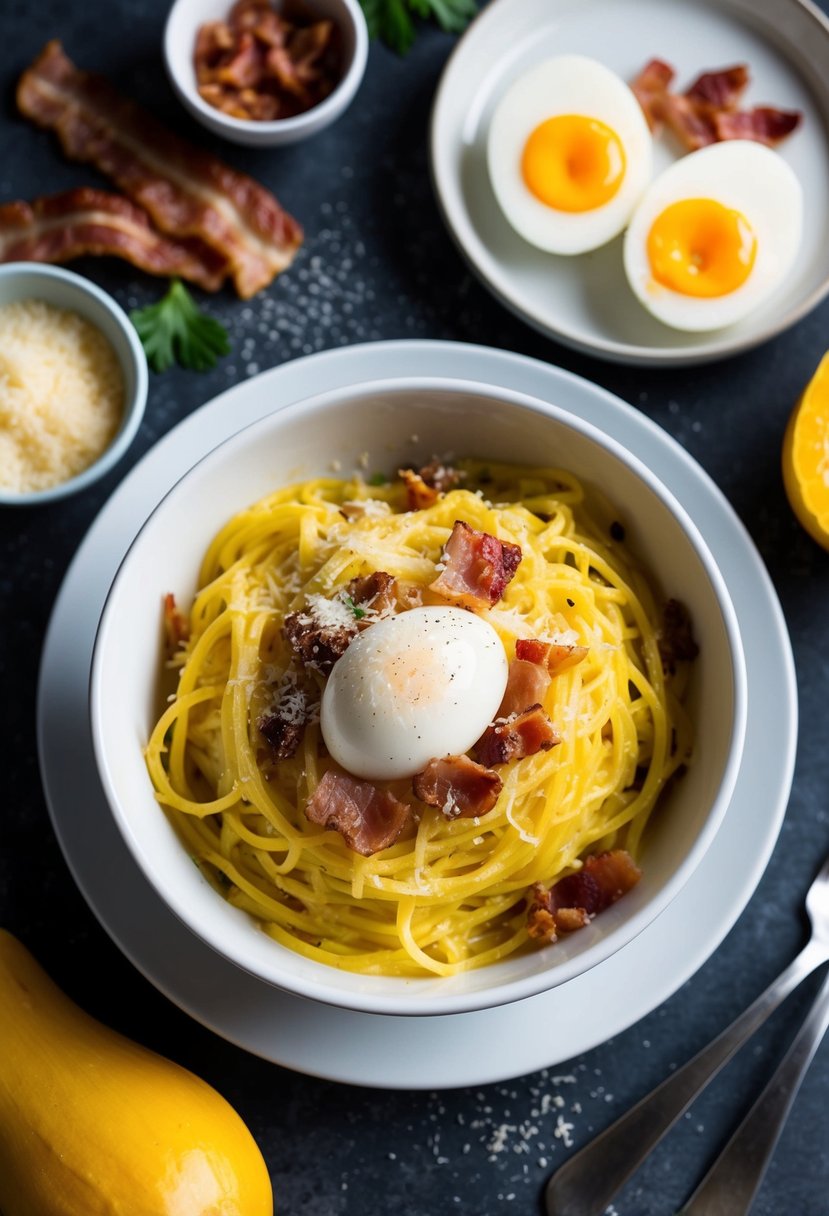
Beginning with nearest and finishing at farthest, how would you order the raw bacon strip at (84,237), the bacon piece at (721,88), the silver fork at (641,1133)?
the silver fork at (641,1133), the raw bacon strip at (84,237), the bacon piece at (721,88)

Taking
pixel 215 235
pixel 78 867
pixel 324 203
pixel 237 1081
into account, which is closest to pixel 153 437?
pixel 215 235

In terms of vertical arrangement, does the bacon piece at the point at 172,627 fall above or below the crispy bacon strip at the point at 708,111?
below

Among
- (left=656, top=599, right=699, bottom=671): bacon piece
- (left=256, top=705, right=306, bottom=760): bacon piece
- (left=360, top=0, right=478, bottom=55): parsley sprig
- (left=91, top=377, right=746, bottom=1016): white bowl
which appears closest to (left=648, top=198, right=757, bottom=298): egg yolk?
(left=91, top=377, right=746, bottom=1016): white bowl

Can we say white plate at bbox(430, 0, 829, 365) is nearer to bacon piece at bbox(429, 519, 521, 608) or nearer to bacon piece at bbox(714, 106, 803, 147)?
bacon piece at bbox(714, 106, 803, 147)

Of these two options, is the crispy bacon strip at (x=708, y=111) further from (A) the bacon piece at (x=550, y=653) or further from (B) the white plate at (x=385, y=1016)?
(A) the bacon piece at (x=550, y=653)

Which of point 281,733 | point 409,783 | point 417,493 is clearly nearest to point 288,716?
point 281,733

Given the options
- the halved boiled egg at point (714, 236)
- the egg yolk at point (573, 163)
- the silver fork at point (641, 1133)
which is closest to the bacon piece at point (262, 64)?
the egg yolk at point (573, 163)
